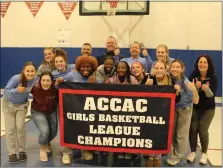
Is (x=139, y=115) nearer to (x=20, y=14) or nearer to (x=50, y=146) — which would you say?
(x=50, y=146)

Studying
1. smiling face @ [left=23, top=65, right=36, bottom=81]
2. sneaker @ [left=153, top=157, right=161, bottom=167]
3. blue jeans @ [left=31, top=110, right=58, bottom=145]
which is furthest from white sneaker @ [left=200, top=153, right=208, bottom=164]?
smiling face @ [left=23, top=65, right=36, bottom=81]

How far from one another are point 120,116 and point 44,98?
3.23ft

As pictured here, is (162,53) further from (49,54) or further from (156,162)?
(49,54)

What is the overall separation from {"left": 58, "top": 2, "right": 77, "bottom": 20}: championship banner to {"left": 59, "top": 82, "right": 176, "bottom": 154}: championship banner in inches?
184

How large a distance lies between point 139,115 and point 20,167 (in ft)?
5.22

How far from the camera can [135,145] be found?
3.58 meters

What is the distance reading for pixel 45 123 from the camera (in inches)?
150

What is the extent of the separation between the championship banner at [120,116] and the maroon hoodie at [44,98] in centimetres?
12

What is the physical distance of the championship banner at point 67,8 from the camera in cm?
789

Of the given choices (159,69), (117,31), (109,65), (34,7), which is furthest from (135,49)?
(34,7)

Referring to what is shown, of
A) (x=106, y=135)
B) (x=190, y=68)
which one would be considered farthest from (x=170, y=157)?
(x=190, y=68)

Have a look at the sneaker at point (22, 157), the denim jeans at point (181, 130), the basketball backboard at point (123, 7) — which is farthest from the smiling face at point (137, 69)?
the basketball backboard at point (123, 7)

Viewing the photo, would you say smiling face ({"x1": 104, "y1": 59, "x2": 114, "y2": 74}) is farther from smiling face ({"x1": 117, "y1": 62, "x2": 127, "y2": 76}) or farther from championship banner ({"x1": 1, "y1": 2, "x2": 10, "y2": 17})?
championship banner ({"x1": 1, "y1": 2, "x2": 10, "y2": 17})

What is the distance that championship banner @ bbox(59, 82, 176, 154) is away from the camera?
3516mm
